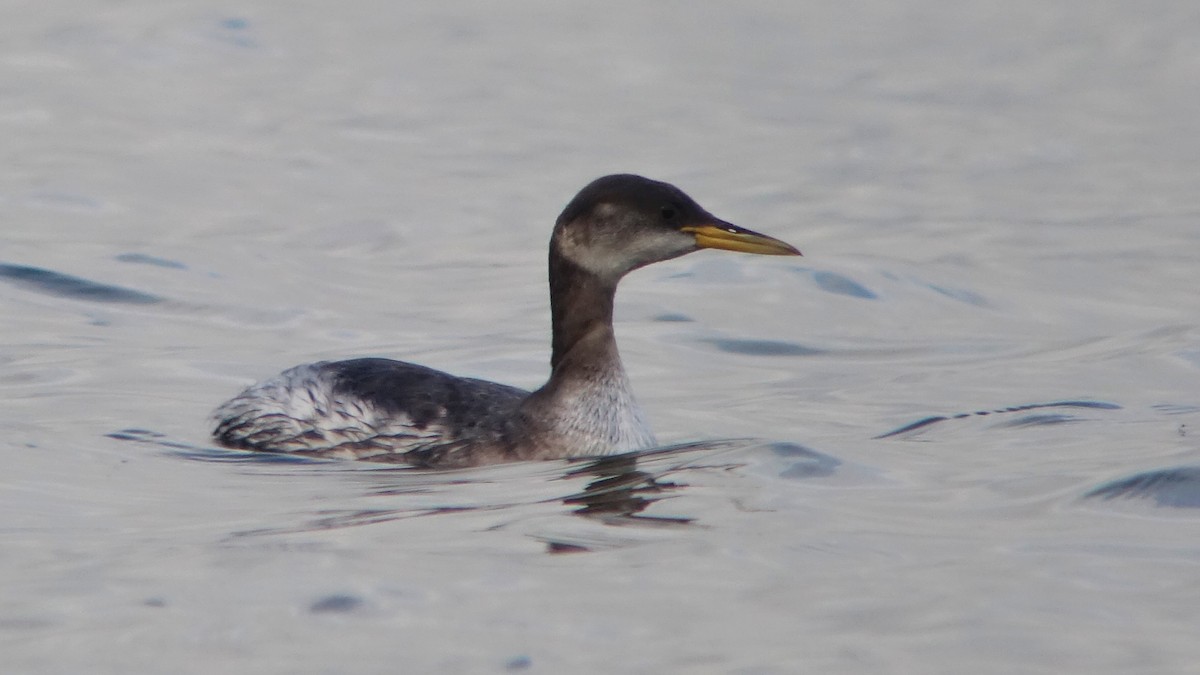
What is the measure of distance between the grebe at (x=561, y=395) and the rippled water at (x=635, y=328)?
0.25m

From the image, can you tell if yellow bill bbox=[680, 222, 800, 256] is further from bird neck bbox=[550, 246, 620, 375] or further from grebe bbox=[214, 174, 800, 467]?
bird neck bbox=[550, 246, 620, 375]

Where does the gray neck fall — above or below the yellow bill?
below

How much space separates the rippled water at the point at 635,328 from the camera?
247 inches

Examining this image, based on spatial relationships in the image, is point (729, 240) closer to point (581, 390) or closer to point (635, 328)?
point (581, 390)

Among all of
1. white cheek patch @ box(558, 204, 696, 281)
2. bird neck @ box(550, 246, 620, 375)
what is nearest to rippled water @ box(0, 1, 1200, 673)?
bird neck @ box(550, 246, 620, 375)

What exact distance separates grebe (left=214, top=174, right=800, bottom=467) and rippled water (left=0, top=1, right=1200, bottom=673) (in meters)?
0.25

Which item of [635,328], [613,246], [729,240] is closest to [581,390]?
[613,246]

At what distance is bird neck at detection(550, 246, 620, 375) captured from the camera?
363 inches

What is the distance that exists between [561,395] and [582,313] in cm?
40

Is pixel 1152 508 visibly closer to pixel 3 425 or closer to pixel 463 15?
pixel 3 425

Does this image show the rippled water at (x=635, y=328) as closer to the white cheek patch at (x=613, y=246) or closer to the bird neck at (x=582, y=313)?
the bird neck at (x=582, y=313)

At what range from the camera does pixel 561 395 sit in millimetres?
9148

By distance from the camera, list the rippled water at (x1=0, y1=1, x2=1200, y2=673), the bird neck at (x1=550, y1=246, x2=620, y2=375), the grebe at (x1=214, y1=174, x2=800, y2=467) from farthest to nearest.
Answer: the bird neck at (x1=550, y1=246, x2=620, y2=375), the grebe at (x1=214, y1=174, x2=800, y2=467), the rippled water at (x1=0, y1=1, x2=1200, y2=673)

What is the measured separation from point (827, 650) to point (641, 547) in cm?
132
